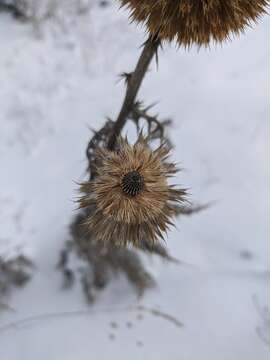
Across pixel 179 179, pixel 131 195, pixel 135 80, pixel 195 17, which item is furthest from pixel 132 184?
pixel 179 179

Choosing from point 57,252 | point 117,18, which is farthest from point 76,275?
point 117,18

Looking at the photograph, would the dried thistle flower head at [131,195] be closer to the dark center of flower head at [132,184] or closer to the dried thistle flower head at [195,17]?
the dark center of flower head at [132,184]

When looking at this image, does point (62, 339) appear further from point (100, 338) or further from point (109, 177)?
point (109, 177)

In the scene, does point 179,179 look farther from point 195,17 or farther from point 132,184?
point 195,17

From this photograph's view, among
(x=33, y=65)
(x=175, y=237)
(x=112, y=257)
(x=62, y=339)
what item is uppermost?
(x=33, y=65)

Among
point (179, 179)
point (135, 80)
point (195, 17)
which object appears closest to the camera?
point (195, 17)

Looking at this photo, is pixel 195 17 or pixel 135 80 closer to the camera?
pixel 195 17

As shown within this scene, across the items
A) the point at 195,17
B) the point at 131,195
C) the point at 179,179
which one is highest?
the point at 179,179

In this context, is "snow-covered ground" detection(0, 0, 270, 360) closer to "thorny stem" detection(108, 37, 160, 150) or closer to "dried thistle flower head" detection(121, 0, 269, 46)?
"thorny stem" detection(108, 37, 160, 150)
